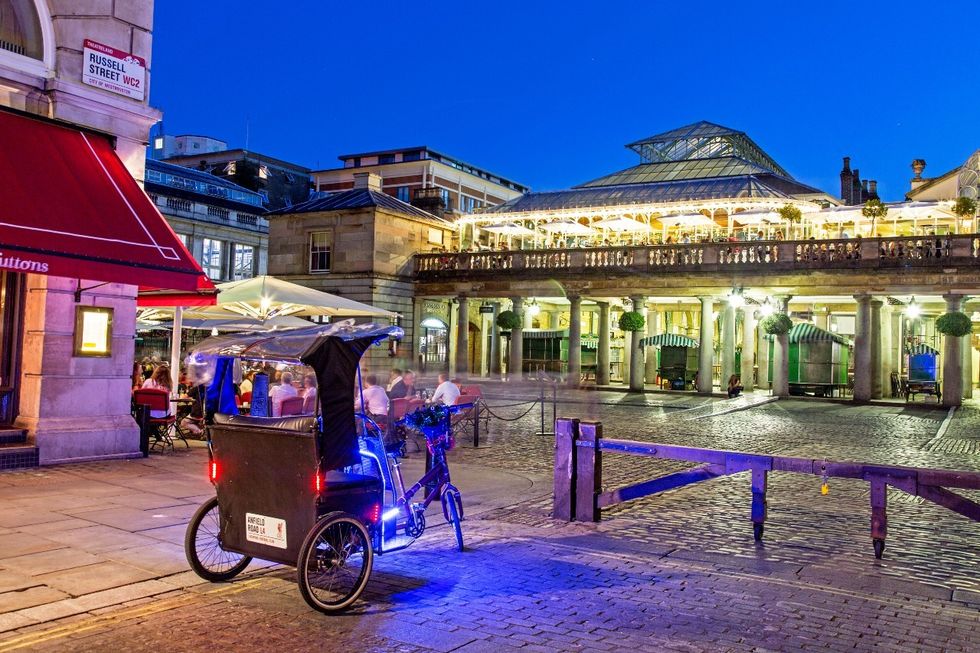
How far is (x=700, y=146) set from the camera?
49.4m

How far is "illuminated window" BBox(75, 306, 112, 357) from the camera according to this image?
12.2 metres

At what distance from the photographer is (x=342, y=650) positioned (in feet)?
17.0

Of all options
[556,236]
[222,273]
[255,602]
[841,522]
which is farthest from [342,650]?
[222,273]

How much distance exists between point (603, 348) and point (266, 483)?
3426cm

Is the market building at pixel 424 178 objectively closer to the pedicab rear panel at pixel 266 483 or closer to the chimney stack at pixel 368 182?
the chimney stack at pixel 368 182

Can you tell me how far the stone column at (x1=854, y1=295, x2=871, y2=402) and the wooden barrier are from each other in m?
23.5

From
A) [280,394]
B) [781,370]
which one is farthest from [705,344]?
[280,394]

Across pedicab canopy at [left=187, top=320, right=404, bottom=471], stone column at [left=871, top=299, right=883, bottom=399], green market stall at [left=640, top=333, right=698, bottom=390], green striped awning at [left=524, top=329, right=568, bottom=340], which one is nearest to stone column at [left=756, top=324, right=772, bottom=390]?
green market stall at [left=640, top=333, right=698, bottom=390]

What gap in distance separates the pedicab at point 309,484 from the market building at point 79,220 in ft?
14.5

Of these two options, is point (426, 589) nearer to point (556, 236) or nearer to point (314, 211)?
point (314, 211)

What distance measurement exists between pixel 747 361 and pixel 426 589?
31.7m

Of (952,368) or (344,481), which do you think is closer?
(344,481)

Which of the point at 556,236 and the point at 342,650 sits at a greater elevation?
the point at 556,236

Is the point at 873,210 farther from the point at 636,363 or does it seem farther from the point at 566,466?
the point at 566,466
